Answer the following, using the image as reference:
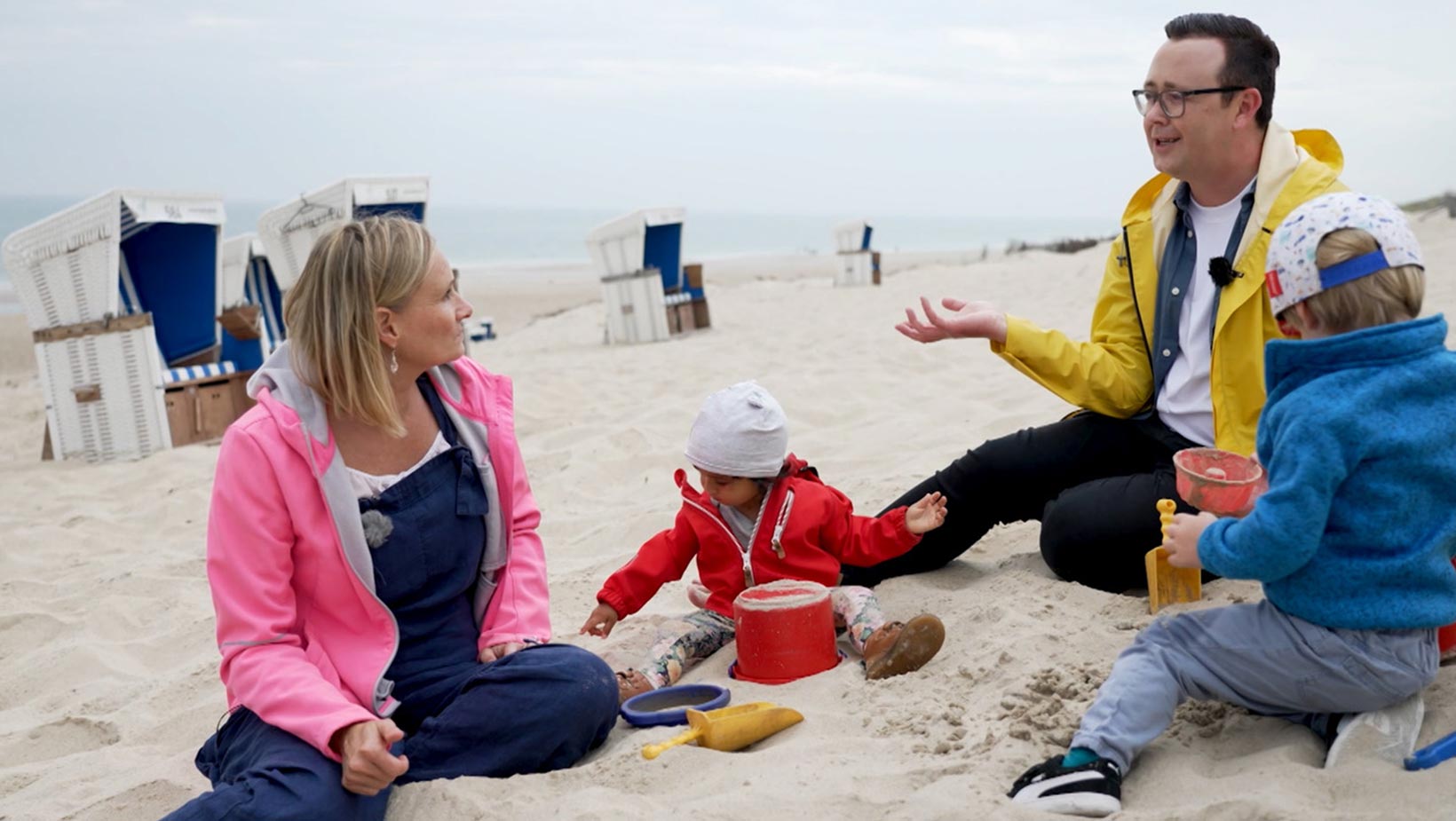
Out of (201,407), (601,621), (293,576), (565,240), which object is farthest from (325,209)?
(565,240)

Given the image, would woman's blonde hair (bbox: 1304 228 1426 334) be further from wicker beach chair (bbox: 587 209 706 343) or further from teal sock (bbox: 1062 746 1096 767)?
wicker beach chair (bbox: 587 209 706 343)

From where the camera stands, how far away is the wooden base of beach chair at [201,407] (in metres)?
7.15

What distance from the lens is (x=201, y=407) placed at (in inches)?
286

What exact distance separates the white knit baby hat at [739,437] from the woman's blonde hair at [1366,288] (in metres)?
1.37

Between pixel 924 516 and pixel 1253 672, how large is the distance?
1.01 m

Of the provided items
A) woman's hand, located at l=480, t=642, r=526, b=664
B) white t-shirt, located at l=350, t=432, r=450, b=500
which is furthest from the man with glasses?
white t-shirt, located at l=350, t=432, r=450, b=500

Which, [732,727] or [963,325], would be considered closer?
[732,727]

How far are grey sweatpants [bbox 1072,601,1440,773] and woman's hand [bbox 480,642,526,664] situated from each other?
1.19 meters

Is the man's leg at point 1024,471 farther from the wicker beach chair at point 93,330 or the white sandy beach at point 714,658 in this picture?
the wicker beach chair at point 93,330

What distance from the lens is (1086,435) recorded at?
339cm

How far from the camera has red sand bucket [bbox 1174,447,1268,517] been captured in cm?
241

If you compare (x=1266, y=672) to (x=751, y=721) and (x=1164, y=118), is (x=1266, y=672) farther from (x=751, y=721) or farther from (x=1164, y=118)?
(x=1164, y=118)

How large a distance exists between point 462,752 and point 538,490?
2631 mm

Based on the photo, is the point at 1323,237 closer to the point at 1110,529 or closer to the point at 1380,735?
the point at 1380,735
